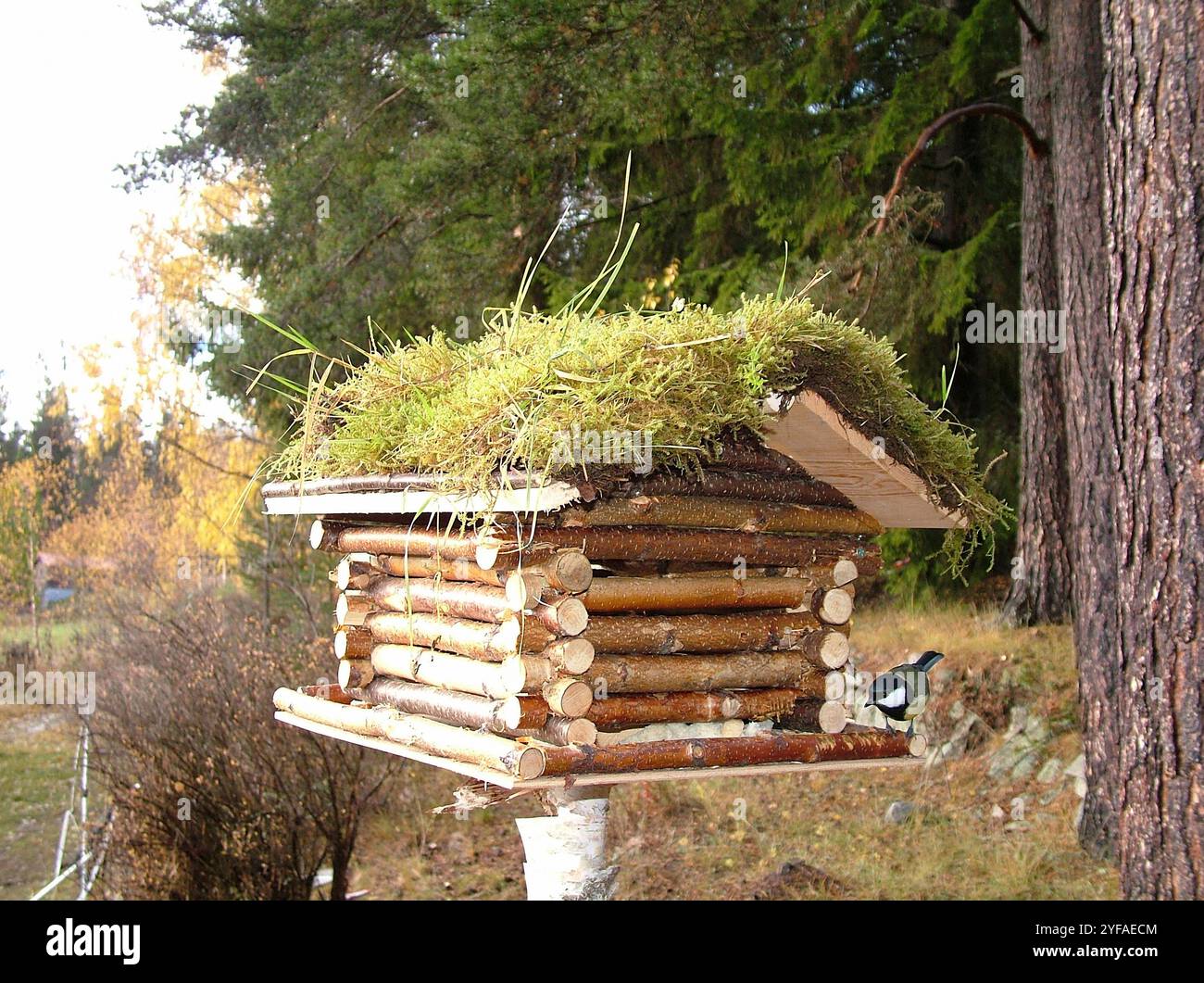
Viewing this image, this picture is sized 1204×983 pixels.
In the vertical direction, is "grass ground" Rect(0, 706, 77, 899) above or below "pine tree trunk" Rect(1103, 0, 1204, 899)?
below

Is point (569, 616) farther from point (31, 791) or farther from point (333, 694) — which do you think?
point (31, 791)

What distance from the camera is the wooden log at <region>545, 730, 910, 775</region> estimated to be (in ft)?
9.41

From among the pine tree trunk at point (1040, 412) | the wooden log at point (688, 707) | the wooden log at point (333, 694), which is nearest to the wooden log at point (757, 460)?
the wooden log at point (688, 707)

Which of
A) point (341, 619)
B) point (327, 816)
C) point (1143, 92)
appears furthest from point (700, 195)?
point (341, 619)

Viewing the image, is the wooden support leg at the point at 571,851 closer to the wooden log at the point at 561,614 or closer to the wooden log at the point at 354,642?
the wooden log at the point at 561,614

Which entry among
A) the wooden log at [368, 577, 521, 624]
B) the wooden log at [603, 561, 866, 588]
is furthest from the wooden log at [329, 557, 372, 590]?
the wooden log at [603, 561, 866, 588]

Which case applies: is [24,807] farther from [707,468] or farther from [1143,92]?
[1143,92]

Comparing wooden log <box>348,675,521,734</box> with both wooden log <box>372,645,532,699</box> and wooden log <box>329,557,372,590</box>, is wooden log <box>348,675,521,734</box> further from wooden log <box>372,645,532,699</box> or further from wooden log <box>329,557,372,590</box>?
wooden log <box>329,557,372,590</box>

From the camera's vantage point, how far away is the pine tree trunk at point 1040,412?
829cm

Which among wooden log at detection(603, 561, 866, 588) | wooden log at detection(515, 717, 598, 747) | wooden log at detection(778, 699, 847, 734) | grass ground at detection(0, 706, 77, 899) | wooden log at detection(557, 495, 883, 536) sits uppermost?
wooden log at detection(557, 495, 883, 536)

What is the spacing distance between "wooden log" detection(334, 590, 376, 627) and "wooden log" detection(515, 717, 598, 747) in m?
1.10

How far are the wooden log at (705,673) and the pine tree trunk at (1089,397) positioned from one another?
3562 millimetres

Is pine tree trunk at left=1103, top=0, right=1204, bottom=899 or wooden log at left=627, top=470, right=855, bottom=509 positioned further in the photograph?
pine tree trunk at left=1103, top=0, right=1204, bottom=899

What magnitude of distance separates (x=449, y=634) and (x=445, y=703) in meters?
0.20
